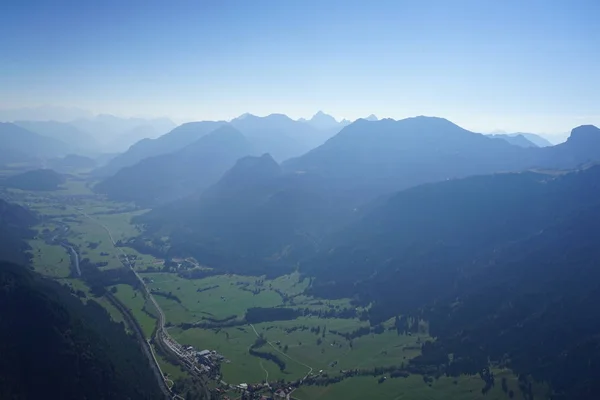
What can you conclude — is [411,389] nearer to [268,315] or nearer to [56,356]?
[268,315]

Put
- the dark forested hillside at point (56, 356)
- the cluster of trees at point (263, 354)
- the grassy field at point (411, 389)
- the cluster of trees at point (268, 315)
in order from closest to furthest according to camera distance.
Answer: the dark forested hillside at point (56, 356) < the grassy field at point (411, 389) < the cluster of trees at point (263, 354) < the cluster of trees at point (268, 315)

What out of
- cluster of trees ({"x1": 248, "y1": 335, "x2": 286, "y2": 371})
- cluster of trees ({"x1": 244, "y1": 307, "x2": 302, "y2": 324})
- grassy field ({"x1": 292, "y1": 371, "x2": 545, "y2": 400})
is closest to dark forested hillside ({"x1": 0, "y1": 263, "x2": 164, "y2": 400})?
cluster of trees ({"x1": 248, "y1": 335, "x2": 286, "y2": 371})

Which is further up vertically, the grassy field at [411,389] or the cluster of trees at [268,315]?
the cluster of trees at [268,315]

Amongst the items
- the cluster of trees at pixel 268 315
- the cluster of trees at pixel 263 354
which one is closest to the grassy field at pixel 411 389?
the cluster of trees at pixel 263 354

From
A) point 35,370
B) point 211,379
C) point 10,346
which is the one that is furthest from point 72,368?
point 211,379

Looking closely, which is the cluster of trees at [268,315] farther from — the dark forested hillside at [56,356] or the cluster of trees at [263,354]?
the dark forested hillside at [56,356]

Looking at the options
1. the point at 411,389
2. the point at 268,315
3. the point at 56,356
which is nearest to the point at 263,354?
the point at 268,315

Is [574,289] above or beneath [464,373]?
above

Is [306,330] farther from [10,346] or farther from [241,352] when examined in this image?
[10,346]
